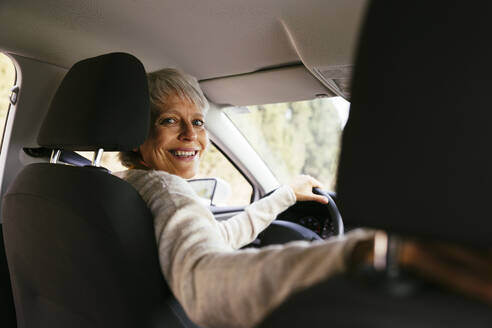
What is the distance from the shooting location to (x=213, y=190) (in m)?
3.19

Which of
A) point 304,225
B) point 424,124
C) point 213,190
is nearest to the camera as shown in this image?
point 424,124

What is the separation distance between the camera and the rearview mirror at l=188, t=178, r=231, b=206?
10.4ft

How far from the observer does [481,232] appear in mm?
468

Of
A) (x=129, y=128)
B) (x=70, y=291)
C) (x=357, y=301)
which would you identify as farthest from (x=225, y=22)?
(x=357, y=301)

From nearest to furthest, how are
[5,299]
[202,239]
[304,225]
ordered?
[202,239] → [5,299] → [304,225]

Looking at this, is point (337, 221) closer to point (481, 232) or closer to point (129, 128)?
point (129, 128)

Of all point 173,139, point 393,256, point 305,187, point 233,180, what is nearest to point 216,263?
point 393,256

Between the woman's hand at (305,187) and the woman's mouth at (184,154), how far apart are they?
0.52 m

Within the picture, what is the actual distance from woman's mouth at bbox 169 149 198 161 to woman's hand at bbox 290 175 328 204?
52 cm

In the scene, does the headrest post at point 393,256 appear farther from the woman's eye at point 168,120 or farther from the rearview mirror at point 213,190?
the rearview mirror at point 213,190

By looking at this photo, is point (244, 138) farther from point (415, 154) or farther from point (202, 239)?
point (415, 154)

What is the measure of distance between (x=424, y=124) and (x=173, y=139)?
4.85 feet

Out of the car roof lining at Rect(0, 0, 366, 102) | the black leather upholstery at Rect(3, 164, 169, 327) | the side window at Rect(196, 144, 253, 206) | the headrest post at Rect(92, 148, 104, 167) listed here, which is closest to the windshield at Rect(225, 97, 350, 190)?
the side window at Rect(196, 144, 253, 206)

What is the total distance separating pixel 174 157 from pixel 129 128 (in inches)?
21.1
